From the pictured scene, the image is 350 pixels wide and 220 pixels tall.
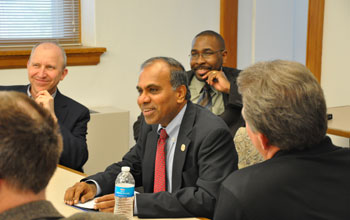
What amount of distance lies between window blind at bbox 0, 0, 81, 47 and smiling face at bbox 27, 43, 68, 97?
3.92ft

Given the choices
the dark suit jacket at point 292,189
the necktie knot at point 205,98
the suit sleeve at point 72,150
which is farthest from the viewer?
the necktie knot at point 205,98

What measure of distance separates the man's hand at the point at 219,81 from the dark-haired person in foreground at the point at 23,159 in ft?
8.90

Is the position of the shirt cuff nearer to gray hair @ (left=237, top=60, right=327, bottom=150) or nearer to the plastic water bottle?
the plastic water bottle

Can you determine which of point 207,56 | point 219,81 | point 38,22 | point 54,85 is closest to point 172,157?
point 54,85

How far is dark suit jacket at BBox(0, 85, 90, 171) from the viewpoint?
9.66 ft

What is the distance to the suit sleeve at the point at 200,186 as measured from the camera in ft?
6.76

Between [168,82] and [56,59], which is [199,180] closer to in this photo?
[168,82]

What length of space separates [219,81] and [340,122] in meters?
1.03

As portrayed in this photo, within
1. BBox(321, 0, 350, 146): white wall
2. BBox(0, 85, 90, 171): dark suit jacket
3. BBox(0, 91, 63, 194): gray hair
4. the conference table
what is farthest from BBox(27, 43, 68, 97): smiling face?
BBox(321, 0, 350, 146): white wall

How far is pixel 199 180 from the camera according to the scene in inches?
86.3

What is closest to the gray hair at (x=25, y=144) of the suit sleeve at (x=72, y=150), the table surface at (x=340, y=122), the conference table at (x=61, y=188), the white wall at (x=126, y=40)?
the conference table at (x=61, y=188)

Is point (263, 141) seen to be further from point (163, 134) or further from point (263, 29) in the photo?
point (263, 29)

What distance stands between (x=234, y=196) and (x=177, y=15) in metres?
3.58

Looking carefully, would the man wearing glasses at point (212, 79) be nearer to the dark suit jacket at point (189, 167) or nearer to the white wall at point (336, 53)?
the dark suit jacket at point (189, 167)
